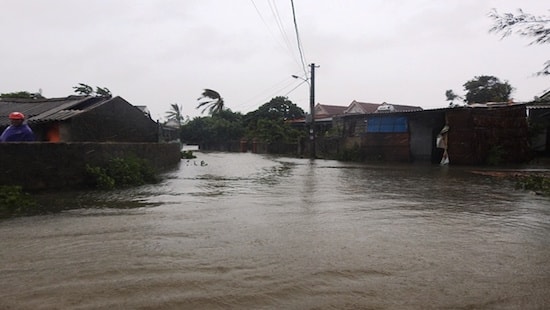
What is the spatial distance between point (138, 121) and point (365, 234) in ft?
46.4

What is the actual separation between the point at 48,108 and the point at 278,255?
530 inches

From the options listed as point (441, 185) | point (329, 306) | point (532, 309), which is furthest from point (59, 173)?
point (441, 185)

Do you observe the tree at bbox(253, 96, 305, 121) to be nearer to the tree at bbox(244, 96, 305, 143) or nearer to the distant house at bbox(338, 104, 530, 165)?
the tree at bbox(244, 96, 305, 143)

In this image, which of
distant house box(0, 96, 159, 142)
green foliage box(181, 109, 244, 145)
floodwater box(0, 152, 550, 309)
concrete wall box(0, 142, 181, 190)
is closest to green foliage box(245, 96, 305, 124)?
green foliage box(181, 109, 244, 145)

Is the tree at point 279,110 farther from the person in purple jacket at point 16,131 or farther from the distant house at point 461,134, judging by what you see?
the person in purple jacket at point 16,131

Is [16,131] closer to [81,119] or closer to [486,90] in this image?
[81,119]

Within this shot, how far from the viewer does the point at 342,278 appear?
3.04 m

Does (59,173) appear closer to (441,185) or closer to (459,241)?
(459,241)

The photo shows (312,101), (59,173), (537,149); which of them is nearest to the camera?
(59,173)

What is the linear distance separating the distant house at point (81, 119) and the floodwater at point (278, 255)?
6656mm

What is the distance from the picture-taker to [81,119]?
41.2 ft

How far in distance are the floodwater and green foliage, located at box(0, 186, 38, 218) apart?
58cm

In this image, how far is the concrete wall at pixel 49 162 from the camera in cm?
663

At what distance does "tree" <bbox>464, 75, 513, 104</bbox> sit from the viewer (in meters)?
31.3
